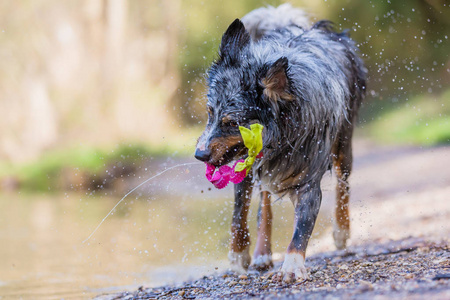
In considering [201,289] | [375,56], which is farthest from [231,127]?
[375,56]

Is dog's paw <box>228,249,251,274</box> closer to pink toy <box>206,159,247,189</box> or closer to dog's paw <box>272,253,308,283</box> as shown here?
dog's paw <box>272,253,308,283</box>

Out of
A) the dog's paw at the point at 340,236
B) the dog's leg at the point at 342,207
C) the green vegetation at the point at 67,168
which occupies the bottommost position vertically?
the dog's paw at the point at 340,236

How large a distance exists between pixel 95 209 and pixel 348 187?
16.7ft

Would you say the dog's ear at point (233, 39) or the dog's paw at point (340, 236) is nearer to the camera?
the dog's ear at point (233, 39)

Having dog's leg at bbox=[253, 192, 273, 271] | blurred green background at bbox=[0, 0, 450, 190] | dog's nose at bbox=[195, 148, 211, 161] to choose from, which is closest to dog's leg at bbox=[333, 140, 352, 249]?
dog's leg at bbox=[253, 192, 273, 271]

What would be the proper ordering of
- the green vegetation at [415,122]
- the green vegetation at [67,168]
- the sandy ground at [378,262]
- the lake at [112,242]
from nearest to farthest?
the sandy ground at [378,262] < the lake at [112,242] < the green vegetation at [67,168] < the green vegetation at [415,122]

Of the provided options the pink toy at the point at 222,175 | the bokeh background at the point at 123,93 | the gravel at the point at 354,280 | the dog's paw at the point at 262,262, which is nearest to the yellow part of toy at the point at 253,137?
the pink toy at the point at 222,175

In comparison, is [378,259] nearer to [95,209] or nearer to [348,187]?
[348,187]

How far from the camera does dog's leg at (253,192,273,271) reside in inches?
195

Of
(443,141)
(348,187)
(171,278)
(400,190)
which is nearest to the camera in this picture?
(171,278)

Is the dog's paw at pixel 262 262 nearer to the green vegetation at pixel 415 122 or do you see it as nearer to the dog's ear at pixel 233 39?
the dog's ear at pixel 233 39

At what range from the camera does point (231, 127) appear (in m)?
3.74

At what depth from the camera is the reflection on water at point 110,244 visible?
16.5ft

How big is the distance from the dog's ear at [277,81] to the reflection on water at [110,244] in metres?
1.27
